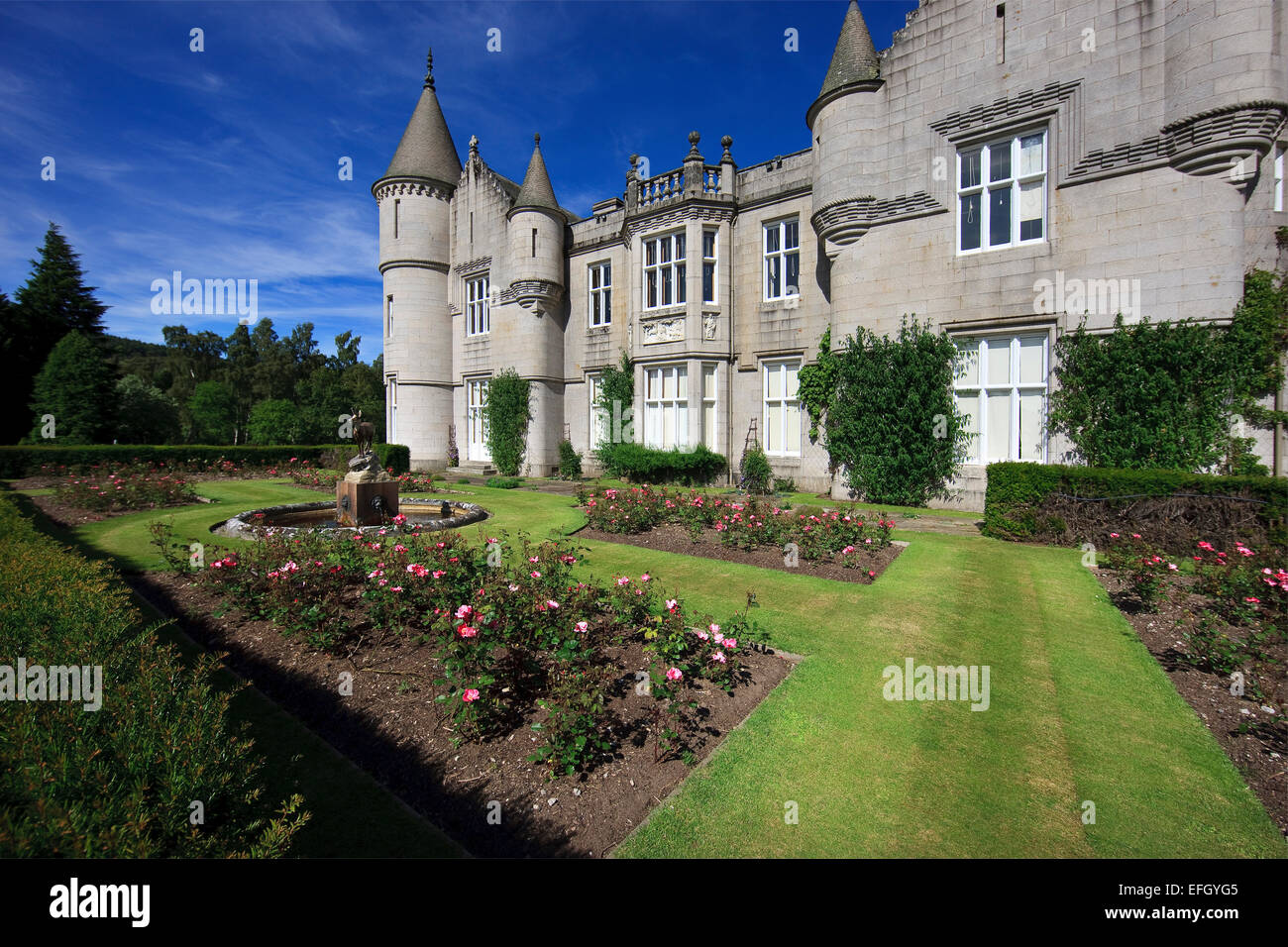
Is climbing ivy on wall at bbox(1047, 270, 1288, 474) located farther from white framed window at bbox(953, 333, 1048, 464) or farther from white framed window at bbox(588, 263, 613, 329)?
white framed window at bbox(588, 263, 613, 329)

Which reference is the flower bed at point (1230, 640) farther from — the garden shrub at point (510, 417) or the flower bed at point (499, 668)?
the garden shrub at point (510, 417)

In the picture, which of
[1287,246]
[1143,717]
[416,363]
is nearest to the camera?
[1143,717]

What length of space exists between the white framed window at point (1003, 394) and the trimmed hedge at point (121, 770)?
14530mm

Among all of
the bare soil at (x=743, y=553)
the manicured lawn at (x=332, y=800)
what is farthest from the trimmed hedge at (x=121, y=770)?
the bare soil at (x=743, y=553)

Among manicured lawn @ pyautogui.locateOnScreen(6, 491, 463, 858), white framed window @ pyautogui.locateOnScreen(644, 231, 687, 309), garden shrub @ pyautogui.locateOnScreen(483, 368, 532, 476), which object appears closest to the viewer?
manicured lawn @ pyautogui.locateOnScreen(6, 491, 463, 858)

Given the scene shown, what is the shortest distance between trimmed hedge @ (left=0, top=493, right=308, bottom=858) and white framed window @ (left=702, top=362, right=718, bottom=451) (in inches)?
653

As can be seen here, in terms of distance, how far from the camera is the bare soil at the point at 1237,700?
11.7 ft

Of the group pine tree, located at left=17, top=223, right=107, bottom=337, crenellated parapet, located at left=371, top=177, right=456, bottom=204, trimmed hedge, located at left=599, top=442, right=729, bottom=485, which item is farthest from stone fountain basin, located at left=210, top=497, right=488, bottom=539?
pine tree, located at left=17, top=223, right=107, bottom=337

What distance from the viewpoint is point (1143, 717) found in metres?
4.29

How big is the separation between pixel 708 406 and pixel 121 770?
17.6 meters

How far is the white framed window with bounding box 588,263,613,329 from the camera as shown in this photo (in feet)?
71.8

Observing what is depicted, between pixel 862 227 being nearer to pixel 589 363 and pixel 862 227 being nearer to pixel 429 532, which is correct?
pixel 589 363
